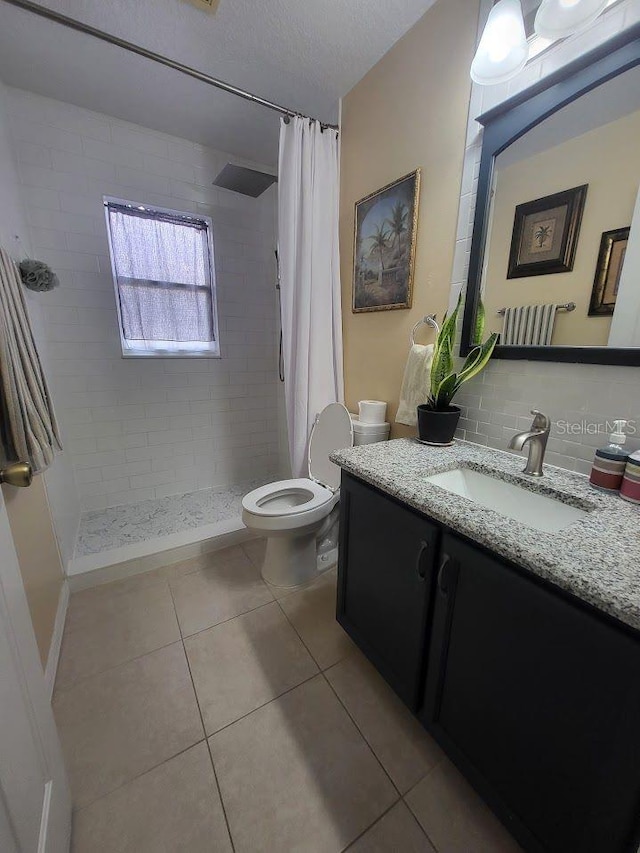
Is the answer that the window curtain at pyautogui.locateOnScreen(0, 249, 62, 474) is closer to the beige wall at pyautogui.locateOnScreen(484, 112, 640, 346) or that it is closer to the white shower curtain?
the white shower curtain

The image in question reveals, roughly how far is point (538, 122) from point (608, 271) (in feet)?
1.78

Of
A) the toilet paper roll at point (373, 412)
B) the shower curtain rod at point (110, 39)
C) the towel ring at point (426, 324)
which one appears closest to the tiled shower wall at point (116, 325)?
the shower curtain rod at point (110, 39)

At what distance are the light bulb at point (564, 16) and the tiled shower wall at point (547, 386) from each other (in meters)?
0.07

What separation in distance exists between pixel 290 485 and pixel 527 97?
1.74m

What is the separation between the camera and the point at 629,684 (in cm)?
53

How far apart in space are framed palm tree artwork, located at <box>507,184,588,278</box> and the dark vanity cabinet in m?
0.87

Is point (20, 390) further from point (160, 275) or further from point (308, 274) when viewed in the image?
point (160, 275)

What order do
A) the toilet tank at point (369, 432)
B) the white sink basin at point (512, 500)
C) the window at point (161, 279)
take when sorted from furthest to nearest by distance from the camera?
the window at point (161, 279) < the toilet tank at point (369, 432) < the white sink basin at point (512, 500)

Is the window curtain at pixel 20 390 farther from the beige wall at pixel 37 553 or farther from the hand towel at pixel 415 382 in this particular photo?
the hand towel at pixel 415 382

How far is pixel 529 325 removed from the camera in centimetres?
108

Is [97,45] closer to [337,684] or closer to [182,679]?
[182,679]

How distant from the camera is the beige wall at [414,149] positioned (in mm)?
1229

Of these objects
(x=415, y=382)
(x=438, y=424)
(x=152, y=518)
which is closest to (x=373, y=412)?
(x=415, y=382)

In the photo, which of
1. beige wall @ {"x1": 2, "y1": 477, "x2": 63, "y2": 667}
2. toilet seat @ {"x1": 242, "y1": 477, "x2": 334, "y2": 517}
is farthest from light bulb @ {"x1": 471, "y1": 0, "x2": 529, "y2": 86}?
beige wall @ {"x1": 2, "y1": 477, "x2": 63, "y2": 667}
